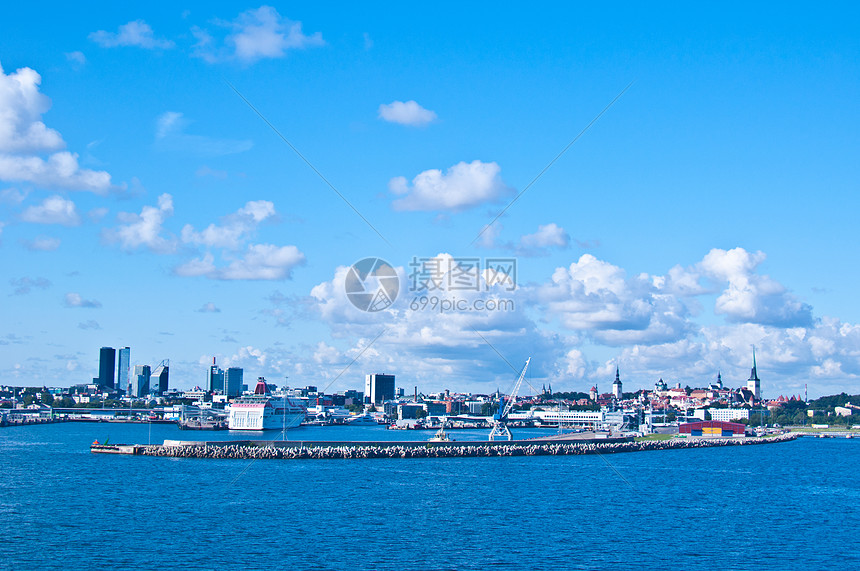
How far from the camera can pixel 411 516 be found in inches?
1678

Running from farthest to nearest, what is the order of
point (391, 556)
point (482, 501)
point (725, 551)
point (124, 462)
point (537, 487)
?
point (124, 462) < point (537, 487) < point (482, 501) < point (725, 551) < point (391, 556)

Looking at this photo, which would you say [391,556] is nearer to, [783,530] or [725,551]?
[725,551]

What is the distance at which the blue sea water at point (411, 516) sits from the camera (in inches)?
1323

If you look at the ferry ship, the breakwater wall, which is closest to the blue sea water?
the breakwater wall

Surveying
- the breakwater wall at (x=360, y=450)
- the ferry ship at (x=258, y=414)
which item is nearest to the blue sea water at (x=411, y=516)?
the breakwater wall at (x=360, y=450)

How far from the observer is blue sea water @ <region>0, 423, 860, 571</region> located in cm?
3359

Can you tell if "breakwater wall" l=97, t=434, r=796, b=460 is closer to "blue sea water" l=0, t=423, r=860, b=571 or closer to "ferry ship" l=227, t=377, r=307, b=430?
"blue sea water" l=0, t=423, r=860, b=571

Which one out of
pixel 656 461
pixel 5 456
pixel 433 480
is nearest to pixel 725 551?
pixel 433 480

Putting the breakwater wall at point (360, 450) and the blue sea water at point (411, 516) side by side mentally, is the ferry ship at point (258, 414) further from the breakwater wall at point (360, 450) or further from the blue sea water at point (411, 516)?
the blue sea water at point (411, 516)

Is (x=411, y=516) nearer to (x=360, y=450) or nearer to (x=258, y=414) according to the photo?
(x=360, y=450)

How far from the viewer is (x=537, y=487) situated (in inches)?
2210

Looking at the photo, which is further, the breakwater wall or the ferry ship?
the ferry ship

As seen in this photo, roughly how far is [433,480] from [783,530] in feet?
81.3

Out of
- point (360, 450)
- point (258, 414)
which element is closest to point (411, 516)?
point (360, 450)
